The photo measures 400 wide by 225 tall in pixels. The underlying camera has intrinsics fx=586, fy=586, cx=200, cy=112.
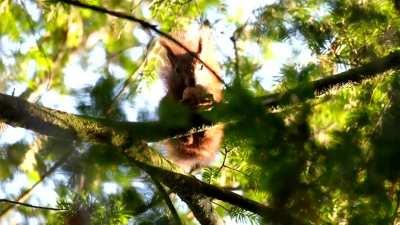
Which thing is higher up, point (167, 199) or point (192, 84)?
point (192, 84)

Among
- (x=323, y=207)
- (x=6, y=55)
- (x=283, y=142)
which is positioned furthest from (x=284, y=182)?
(x=6, y=55)

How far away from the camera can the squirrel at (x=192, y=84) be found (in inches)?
158

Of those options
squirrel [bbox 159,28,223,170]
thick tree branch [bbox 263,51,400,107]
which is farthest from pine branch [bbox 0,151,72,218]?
thick tree branch [bbox 263,51,400,107]

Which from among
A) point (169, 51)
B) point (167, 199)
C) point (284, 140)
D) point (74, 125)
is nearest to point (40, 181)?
point (167, 199)

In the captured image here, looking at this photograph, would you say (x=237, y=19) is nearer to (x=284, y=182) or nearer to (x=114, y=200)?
(x=114, y=200)

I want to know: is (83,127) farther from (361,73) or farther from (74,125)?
(361,73)

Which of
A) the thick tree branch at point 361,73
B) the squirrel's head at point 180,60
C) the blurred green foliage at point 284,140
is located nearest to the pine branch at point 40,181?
the blurred green foliage at point 284,140

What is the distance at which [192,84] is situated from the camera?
4621mm

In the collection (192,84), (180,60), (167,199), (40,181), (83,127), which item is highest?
(180,60)

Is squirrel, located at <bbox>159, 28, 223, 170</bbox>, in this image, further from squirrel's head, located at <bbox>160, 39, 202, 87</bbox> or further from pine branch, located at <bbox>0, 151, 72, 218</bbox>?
pine branch, located at <bbox>0, 151, 72, 218</bbox>

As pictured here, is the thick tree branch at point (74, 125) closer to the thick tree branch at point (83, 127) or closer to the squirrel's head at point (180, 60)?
the thick tree branch at point (83, 127)

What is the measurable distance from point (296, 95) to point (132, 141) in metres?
0.64

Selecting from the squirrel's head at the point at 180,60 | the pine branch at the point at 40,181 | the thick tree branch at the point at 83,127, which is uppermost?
the squirrel's head at the point at 180,60

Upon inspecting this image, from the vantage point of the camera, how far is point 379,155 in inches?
79.9
